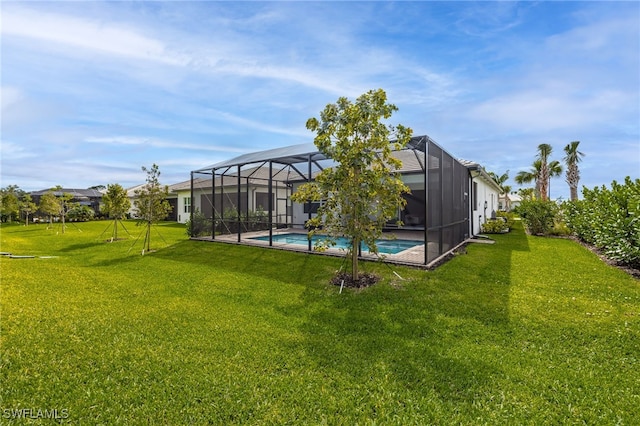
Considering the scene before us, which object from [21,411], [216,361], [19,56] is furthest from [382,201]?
[19,56]

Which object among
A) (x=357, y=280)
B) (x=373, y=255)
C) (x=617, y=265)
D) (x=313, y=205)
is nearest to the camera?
(x=357, y=280)

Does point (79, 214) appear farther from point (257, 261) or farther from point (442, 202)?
point (442, 202)

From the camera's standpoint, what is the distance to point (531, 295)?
17.6 feet

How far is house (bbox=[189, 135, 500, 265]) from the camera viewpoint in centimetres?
781

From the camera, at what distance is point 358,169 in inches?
234

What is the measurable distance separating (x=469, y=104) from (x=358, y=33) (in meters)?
9.22

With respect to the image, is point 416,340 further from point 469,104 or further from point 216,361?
point 469,104

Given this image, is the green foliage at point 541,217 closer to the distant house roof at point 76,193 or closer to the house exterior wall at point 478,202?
the house exterior wall at point 478,202

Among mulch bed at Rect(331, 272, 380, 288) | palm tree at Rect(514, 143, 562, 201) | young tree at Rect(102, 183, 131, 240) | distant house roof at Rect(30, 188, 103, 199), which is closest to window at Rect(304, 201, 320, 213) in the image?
young tree at Rect(102, 183, 131, 240)

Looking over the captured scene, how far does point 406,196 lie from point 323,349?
11.8 m

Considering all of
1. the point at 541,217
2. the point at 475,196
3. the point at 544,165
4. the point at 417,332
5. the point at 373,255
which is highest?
the point at 544,165

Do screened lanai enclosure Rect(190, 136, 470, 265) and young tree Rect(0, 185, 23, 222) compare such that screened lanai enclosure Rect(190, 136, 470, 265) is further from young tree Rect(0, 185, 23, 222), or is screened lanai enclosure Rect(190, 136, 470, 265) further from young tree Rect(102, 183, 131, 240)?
young tree Rect(0, 185, 23, 222)

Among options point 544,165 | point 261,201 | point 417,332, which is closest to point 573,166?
point 544,165

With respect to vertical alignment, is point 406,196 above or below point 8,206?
below
